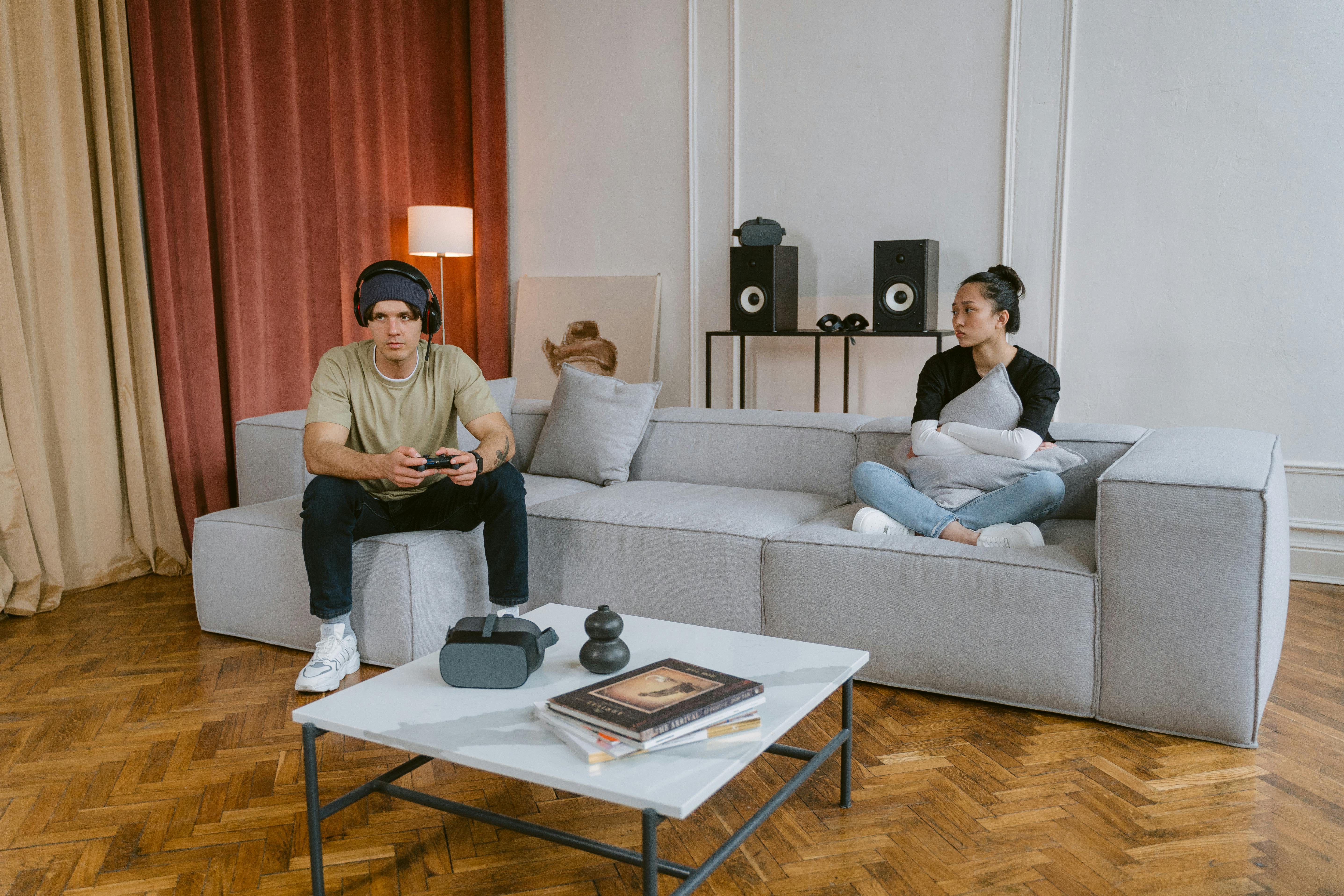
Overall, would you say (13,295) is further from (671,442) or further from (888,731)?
(888,731)

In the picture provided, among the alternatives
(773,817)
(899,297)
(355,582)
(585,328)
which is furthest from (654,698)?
(585,328)

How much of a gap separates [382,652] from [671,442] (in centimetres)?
118

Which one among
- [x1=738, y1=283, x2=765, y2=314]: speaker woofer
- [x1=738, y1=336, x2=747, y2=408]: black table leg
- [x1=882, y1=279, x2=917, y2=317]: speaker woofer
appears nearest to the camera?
[x1=882, y1=279, x2=917, y2=317]: speaker woofer

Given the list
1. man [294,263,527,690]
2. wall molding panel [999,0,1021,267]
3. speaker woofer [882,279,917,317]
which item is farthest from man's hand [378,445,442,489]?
wall molding panel [999,0,1021,267]

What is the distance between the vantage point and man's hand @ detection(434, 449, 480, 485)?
243cm

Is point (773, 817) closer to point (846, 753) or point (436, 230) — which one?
point (846, 753)

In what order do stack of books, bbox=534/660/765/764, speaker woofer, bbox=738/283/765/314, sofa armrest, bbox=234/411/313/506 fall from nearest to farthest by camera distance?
stack of books, bbox=534/660/765/764 → sofa armrest, bbox=234/411/313/506 → speaker woofer, bbox=738/283/765/314

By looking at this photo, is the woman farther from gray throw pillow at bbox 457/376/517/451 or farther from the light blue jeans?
gray throw pillow at bbox 457/376/517/451

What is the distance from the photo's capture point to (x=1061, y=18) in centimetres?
382

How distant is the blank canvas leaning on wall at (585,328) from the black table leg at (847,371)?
96 centimetres

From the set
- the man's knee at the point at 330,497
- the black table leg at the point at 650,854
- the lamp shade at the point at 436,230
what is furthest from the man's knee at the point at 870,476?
the lamp shade at the point at 436,230

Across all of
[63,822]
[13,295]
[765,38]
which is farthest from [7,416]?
[765,38]

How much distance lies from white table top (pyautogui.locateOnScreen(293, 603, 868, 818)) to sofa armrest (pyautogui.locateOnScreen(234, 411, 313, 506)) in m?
1.51

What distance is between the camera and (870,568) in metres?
2.42
